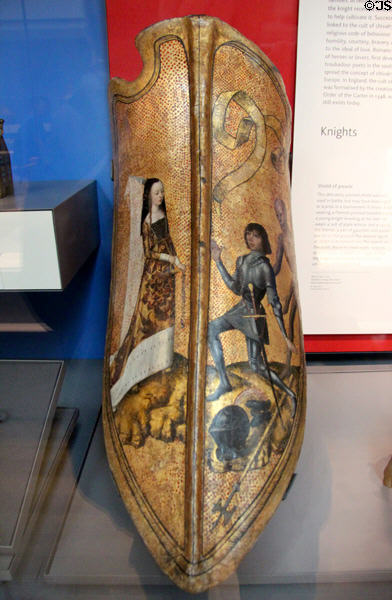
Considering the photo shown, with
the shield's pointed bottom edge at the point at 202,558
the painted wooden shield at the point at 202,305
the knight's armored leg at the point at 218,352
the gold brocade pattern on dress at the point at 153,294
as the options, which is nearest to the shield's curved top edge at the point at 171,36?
the painted wooden shield at the point at 202,305

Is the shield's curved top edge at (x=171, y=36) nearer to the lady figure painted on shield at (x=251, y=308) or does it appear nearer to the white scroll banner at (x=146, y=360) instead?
the lady figure painted on shield at (x=251, y=308)

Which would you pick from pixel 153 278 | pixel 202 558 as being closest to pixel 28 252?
pixel 153 278

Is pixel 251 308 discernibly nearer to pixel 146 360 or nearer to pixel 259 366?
pixel 259 366

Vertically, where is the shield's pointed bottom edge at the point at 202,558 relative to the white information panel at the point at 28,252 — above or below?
below

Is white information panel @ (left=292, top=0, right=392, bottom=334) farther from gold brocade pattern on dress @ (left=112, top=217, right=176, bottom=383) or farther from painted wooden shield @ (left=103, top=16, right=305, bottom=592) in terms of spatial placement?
gold brocade pattern on dress @ (left=112, top=217, right=176, bottom=383)

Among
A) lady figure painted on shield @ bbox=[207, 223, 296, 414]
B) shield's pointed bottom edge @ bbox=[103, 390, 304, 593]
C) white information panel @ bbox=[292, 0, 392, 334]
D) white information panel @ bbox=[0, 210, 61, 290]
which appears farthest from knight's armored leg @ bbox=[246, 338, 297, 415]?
white information panel @ bbox=[292, 0, 392, 334]

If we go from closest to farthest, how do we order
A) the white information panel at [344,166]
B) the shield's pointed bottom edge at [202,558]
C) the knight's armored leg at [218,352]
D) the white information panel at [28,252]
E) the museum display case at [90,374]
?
1. the shield's pointed bottom edge at [202,558]
2. the knight's armored leg at [218,352]
3. the museum display case at [90,374]
4. the white information panel at [28,252]
5. the white information panel at [344,166]

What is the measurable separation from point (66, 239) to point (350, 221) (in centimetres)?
106

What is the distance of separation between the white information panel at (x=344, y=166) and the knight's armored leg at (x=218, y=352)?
905 mm

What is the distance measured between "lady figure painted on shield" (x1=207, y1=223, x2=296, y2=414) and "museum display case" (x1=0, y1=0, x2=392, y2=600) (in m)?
0.04

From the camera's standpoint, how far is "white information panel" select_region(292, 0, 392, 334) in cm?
166

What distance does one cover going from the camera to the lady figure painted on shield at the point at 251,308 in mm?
1116

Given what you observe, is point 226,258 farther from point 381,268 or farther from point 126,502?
point 381,268

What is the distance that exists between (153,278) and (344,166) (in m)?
0.99
